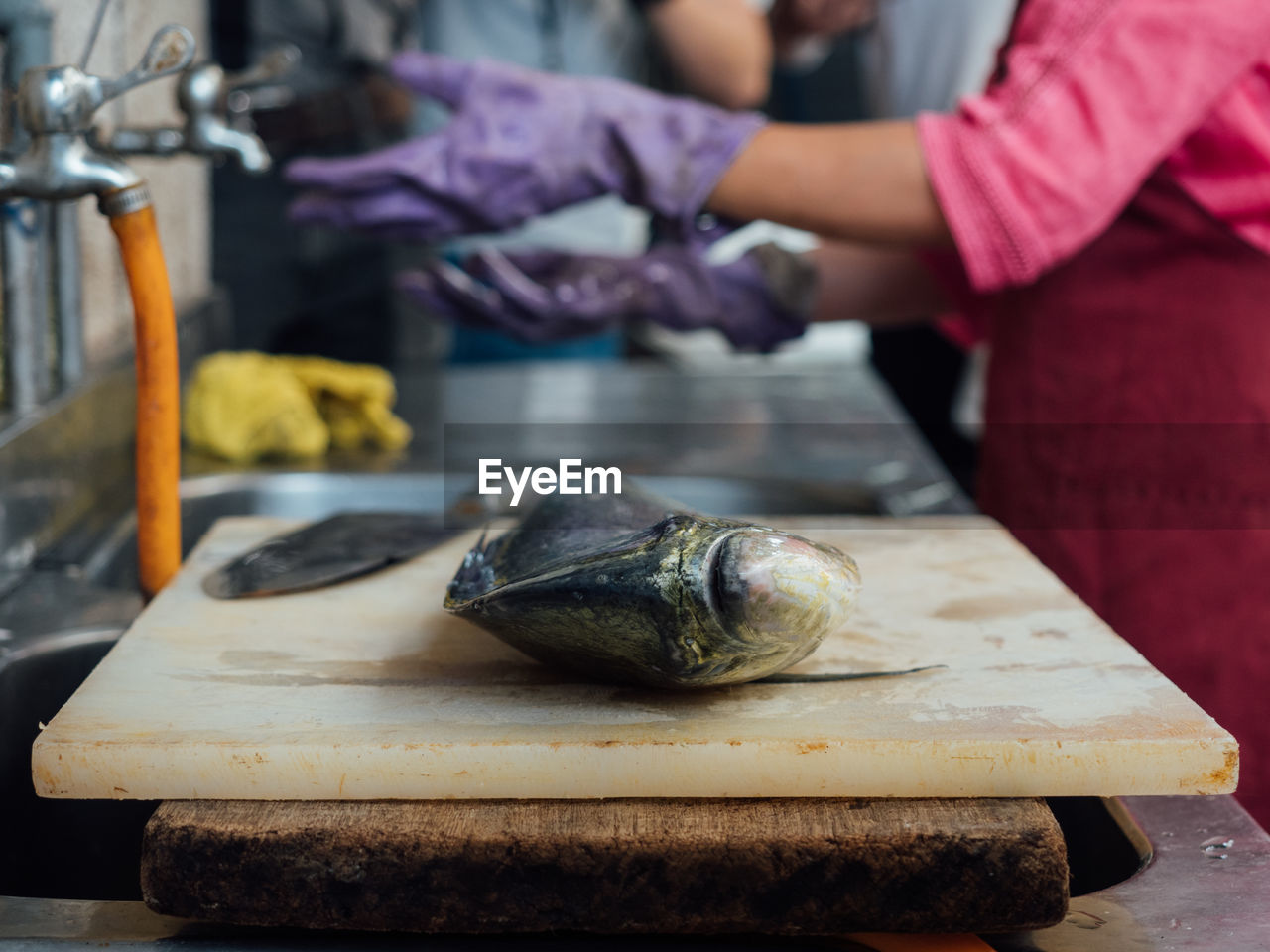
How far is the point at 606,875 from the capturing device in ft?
1.92

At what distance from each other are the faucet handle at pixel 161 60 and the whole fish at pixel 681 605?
17.6 inches

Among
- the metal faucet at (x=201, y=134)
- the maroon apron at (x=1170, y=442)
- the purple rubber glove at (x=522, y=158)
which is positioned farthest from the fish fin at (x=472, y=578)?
the maroon apron at (x=1170, y=442)

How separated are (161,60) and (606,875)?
62 cm

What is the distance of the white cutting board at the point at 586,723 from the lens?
607 millimetres

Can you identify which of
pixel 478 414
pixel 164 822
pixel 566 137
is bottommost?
pixel 478 414

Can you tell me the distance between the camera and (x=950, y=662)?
28.9 inches

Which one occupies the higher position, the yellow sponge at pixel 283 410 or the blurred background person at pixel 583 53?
the blurred background person at pixel 583 53

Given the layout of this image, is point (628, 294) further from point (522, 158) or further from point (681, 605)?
point (681, 605)

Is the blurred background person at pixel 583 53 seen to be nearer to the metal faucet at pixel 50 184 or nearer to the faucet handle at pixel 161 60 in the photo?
the metal faucet at pixel 50 184

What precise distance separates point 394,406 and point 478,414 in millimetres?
140

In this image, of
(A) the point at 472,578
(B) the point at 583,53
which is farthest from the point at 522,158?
(B) the point at 583,53

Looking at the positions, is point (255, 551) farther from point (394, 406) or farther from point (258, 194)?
point (258, 194)

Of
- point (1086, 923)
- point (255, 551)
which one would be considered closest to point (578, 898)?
point (1086, 923)

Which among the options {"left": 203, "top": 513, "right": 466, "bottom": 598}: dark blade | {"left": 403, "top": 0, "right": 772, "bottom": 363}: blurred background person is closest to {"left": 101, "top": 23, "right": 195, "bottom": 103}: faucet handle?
{"left": 203, "top": 513, "right": 466, "bottom": 598}: dark blade
